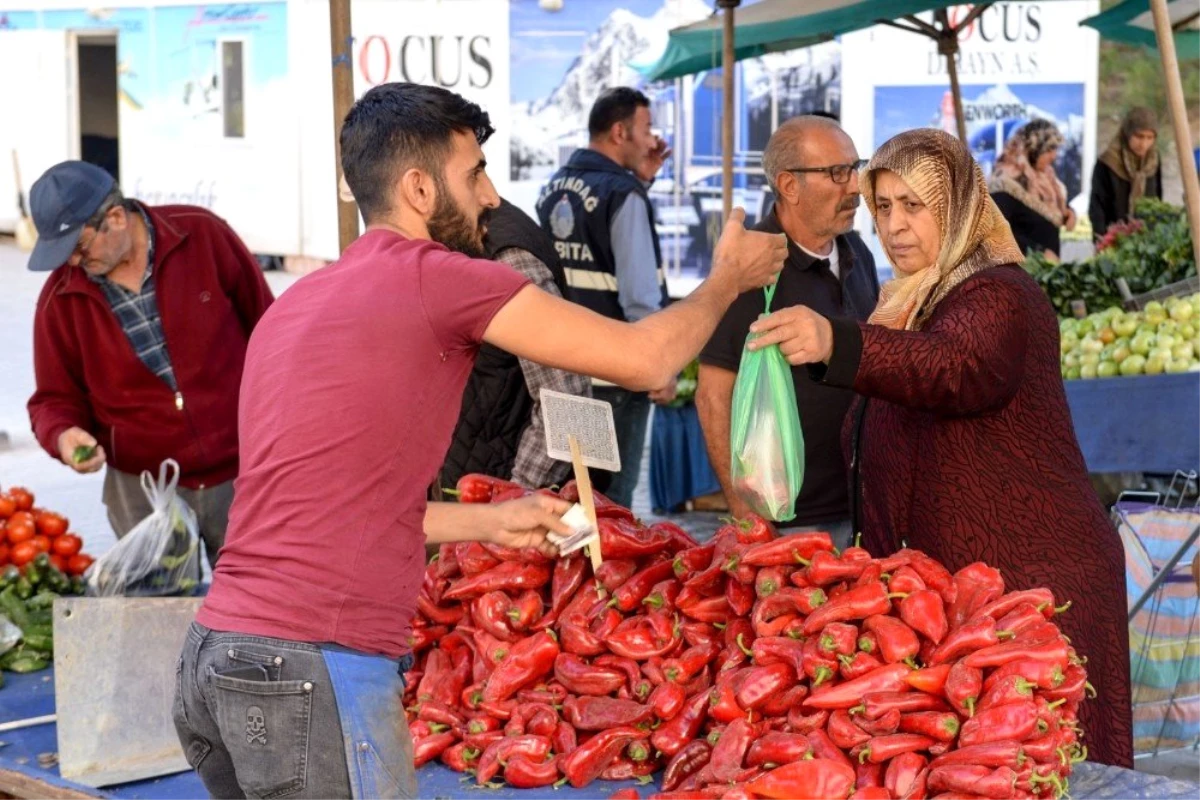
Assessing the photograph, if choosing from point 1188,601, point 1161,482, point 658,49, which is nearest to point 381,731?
point 1188,601

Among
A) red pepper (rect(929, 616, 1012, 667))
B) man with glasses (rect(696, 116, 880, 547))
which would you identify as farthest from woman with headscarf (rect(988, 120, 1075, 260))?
red pepper (rect(929, 616, 1012, 667))

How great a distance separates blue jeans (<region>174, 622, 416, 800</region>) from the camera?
2.24 metres

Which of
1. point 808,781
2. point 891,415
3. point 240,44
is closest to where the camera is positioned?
point 808,781

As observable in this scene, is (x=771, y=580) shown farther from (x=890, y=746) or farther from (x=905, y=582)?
(x=890, y=746)

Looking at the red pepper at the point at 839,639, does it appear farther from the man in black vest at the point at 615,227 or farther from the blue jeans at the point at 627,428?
the blue jeans at the point at 627,428

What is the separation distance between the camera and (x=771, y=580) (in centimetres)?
279

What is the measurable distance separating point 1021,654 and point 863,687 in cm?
27

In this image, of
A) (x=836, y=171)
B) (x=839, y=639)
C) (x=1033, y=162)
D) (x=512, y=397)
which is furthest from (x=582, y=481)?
(x=1033, y=162)

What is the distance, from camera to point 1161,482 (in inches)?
230

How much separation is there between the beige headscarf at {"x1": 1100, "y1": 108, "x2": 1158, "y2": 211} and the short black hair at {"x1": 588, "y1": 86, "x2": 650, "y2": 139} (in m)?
4.61

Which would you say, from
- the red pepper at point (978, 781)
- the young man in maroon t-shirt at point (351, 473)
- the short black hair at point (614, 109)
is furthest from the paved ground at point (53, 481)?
the young man in maroon t-shirt at point (351, 473)

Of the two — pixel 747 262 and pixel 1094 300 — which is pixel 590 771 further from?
pixel 1094 300

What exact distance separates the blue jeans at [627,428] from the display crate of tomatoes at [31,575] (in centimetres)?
247

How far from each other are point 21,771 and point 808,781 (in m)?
1.80
